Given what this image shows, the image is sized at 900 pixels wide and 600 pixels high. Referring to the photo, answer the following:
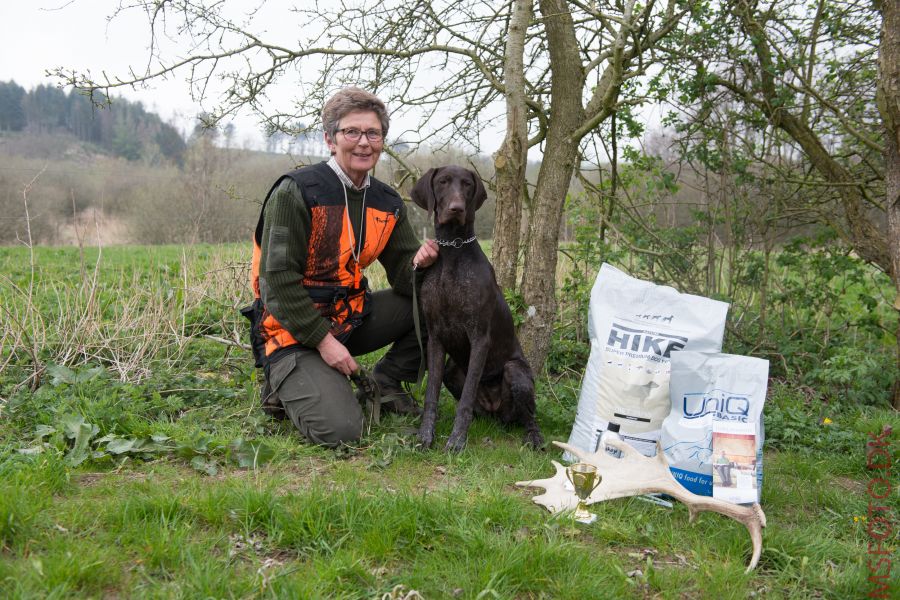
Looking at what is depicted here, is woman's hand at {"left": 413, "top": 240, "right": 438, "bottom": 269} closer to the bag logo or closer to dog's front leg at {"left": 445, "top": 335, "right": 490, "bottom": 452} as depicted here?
dog's front leg at {"left": 445, "top": 335, "right": 490, "bottom": 452}

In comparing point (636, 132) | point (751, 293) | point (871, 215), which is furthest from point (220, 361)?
point (871, 215)

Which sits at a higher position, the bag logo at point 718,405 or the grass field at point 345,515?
the bag logo at point 718,405

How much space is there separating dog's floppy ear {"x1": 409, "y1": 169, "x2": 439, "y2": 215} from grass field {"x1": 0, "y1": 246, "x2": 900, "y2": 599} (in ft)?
3.96

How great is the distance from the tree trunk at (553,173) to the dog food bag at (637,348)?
1.02 meters

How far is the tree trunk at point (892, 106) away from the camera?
11.5ft

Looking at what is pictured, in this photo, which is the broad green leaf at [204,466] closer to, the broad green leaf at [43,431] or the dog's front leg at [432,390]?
the broad green leaf at [43,431]

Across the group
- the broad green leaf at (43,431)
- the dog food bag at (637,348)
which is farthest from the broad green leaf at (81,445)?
the dog food bag at (637,348)

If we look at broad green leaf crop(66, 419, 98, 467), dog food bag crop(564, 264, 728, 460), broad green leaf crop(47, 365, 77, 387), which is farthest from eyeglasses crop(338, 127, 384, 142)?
broad green leaf crop(47, 365, 77, 387)

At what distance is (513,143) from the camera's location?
3.82 meters

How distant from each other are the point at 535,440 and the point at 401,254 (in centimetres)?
135

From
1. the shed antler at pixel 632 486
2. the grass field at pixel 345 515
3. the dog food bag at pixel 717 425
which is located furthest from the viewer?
the dog food bag at pixel 717 425

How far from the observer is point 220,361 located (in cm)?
454

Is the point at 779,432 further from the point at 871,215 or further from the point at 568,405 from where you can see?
the point at 871,215

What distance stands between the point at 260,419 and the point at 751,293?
12.7ft
